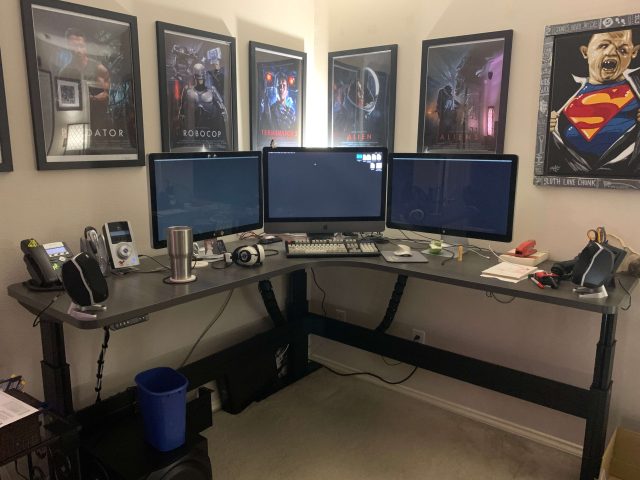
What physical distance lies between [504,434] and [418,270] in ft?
3.64

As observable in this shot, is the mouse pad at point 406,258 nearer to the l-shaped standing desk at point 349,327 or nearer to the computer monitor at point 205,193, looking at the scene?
the l-shaped standing desk at point 349,327

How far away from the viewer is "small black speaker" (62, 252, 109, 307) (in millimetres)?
1565

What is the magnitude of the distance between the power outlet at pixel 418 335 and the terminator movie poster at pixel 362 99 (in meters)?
1.08

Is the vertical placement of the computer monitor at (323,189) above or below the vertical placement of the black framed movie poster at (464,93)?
below

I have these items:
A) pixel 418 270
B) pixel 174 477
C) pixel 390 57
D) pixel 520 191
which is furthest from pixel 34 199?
pixel 520 191

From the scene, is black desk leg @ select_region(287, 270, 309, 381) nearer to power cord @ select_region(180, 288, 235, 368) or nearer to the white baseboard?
the white baseboard

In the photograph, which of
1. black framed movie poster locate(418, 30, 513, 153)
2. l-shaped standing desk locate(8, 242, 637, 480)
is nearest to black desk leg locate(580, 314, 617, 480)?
l-shaped standing desk locate(8, 242, 637, 480)

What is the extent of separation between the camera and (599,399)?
1.99 meters

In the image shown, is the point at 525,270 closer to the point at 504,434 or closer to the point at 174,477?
the point at 504,434

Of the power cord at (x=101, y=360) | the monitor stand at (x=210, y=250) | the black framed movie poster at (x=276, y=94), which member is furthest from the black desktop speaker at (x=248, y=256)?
the black framed movie poster at (x=276, y=94)

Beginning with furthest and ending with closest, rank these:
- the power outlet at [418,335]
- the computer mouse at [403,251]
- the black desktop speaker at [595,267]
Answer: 1. the power outlet at [418,335]
2. the computer mouse at [403,251]
3. the black desktop speaker at [595,267]

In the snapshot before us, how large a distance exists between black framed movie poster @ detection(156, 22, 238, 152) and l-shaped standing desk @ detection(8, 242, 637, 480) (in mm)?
654

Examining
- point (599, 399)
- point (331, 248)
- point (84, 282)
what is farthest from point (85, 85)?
point (599, 399)

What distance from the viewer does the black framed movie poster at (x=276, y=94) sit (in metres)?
2.80
